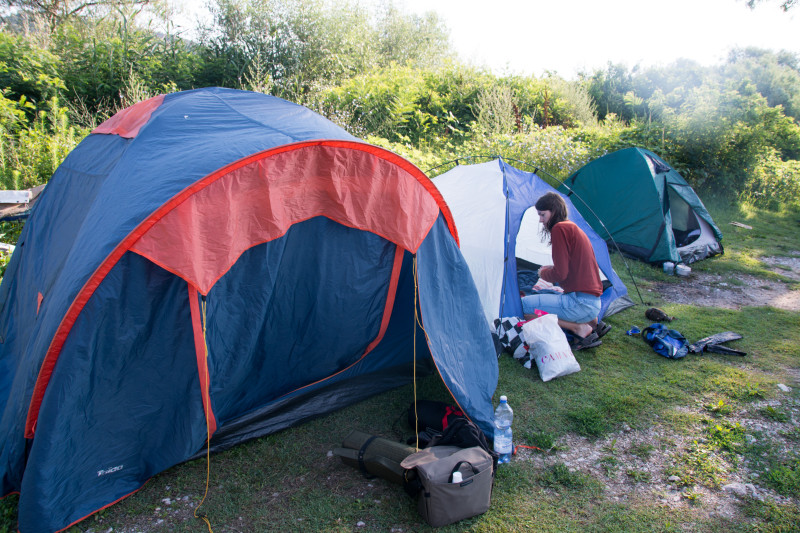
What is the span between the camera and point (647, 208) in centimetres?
700

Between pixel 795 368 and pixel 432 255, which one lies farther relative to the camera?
pixel 795 368

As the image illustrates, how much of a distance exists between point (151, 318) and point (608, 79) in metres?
17.1

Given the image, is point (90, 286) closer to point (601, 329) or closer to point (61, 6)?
point (601, 329)

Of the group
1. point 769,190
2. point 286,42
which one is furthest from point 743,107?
point 286,42

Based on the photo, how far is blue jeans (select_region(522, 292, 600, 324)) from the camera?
4.45 m

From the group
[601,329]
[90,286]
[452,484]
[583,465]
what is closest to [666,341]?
[601,329]

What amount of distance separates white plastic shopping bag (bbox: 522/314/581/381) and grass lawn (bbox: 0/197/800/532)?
0.10 m

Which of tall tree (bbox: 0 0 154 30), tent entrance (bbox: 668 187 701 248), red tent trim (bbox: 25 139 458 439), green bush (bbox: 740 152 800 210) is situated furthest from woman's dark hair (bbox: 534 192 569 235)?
tall tree (bbox: 0 0 154 30)

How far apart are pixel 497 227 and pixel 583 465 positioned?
2.37m

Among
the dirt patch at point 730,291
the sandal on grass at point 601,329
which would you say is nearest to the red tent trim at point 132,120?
the sandal on grass at point 601,329

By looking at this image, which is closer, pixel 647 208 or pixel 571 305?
pixel 571 305

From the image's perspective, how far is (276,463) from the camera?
10.1 feet

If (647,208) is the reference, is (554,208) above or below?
above

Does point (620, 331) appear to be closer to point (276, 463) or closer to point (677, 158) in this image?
point (276, 463)
